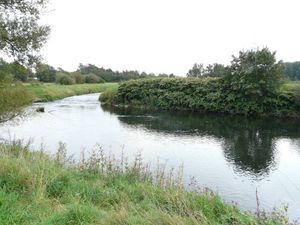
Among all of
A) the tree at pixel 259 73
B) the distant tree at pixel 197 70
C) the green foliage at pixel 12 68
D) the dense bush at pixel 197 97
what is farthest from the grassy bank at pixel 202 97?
the distant tree at pixel 197 70

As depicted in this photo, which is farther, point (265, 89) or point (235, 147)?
point (265, 89)

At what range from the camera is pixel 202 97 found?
46.6 meters

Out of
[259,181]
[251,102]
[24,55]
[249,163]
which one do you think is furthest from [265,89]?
[24,55]

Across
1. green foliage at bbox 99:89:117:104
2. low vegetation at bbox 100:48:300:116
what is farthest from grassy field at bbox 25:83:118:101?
low vegetation at bbox 100:48:300:116

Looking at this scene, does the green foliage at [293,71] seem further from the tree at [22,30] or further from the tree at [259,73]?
the tree at [22,30]

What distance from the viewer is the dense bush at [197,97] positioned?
41.6 metres

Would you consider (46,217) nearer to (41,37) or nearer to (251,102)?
(41,37)

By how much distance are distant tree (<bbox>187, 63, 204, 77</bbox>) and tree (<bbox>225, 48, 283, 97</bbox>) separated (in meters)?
45.0

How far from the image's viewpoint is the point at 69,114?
37812 mm

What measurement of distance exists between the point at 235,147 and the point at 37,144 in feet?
40.3

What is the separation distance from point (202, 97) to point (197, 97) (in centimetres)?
69

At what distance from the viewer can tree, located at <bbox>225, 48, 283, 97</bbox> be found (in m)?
40.8

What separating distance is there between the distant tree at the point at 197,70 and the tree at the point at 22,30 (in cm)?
7065

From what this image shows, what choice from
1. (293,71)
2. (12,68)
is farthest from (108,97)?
(293,71)
